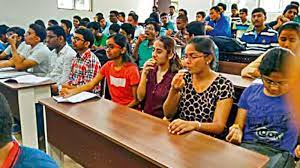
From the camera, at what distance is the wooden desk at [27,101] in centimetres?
247

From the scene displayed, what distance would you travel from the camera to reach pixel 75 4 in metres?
7.94

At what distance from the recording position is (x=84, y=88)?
2.43 meters

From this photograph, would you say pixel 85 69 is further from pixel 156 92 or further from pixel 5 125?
pixel 5 125

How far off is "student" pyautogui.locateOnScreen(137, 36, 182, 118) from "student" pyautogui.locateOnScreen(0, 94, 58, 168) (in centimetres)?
135

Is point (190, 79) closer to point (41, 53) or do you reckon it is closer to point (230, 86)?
point (230, 86)

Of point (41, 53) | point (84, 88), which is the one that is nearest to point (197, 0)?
point (41, 53)

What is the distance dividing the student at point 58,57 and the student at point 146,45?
104cm

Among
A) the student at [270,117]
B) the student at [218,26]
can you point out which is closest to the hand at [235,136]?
the student at [270,117]

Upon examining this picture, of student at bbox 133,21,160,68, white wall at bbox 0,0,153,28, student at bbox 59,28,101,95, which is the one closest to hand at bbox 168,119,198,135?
student at bbox 59,28,101,95

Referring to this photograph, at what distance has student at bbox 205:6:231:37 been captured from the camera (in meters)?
5.72

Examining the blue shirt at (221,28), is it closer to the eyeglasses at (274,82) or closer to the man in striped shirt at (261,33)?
the man in striped shirt at (261,33)

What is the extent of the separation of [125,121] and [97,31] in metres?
4.22

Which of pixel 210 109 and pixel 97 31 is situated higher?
pixel 97 31

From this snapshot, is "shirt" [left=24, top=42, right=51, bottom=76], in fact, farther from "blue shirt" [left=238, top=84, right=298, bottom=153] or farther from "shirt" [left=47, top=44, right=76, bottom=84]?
"blue shirt" [left=238, top=84, right=298, bottom=153]
